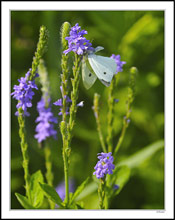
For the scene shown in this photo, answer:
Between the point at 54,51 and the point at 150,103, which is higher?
the point at 54,51

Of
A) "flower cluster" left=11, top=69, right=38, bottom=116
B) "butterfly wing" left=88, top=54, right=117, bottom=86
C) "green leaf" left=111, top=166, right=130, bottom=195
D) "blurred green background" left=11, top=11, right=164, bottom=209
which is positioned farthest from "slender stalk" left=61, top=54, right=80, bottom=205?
"blurred green background" left=11, top=11, right=164, bottom=209

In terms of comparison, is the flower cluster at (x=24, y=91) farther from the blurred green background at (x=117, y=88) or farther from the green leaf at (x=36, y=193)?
the blurred green background at (x=117, y=88)

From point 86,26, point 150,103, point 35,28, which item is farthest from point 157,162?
point 35,28

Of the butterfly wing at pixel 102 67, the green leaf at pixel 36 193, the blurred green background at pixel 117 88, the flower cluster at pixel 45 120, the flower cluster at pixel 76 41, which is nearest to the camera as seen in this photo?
the flower cluster at pixel 76 41

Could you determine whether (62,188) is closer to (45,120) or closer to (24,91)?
(45,120)

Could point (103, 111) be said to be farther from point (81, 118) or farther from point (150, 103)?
point (150, 103)

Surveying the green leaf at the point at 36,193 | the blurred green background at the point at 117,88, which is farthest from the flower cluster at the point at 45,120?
the blurred green background at the point at 117,88
